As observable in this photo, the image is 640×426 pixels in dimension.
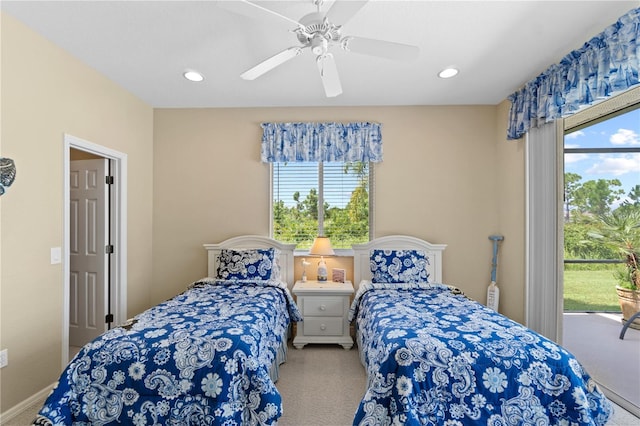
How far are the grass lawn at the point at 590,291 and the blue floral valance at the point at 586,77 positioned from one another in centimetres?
196

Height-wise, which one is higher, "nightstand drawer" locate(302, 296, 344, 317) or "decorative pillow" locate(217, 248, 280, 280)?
"decorative pillow" locate(217, 248, 280, 280)

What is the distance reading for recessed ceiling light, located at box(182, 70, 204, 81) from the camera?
114 inches

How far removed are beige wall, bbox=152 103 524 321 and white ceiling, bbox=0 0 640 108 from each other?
1.30ft

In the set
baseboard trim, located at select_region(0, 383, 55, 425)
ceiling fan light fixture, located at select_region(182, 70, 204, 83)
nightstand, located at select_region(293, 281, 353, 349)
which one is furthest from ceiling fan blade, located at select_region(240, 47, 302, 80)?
baseboard trim, located at select_region(0, 383, 55, 425)

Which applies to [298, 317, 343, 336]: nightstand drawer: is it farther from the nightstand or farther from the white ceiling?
the white ceiling

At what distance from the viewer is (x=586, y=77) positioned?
7.57 ft

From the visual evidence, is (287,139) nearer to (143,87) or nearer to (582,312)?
(143,87)

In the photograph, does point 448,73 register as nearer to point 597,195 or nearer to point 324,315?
point 597,195

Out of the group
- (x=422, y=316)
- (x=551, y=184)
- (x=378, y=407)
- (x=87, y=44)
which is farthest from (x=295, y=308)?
(x=87, y=44)

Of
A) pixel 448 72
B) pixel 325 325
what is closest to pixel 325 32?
pixel 448 72

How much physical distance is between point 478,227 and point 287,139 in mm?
2480

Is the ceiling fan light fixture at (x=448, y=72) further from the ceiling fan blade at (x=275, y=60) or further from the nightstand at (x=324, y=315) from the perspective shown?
the nightstand at (x=324, y=315)

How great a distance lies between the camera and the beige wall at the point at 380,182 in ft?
12.1

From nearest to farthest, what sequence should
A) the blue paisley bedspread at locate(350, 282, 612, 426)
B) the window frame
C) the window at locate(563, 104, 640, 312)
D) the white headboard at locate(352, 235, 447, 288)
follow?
the blue paisley bedspread at locate(350, 282, 612, 426) → the window at locate(563, 104, 640, 312) → the white headboard at locate(352, 235, 447, 288) → the window frame
